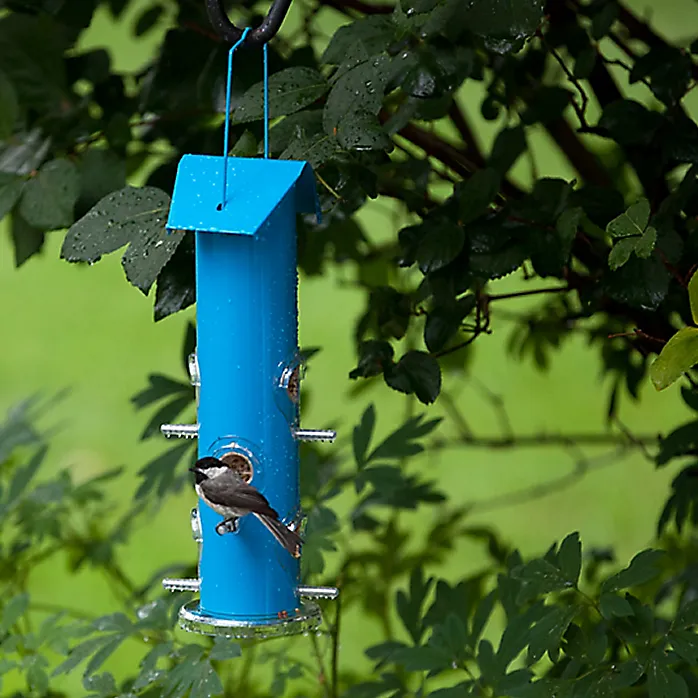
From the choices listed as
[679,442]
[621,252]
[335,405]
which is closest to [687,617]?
[679,442]

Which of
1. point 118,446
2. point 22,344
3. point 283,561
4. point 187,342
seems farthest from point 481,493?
point 283,561

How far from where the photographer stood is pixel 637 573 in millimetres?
1091

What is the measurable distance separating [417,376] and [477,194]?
0.19 metres

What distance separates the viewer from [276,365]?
3.64 ft

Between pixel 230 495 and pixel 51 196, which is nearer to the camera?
pixel 230 495

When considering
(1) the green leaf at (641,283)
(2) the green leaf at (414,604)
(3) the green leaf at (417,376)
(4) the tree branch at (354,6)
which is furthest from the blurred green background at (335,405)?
(1) the green leaf at (641,283)

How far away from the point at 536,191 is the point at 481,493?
7.90 feet

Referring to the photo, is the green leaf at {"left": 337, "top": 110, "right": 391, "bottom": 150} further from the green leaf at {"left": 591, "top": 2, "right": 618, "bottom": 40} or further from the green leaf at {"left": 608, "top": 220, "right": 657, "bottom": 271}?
the green leaf at {"left": 591, "top": 2, "right": 618, "bottom": 40}

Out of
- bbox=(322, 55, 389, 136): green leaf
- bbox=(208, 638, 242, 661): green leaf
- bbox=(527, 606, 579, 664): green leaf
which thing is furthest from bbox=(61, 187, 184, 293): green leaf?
bbox=(527, 606, 579, 664): green leaf

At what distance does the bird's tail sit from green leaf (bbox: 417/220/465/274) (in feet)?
0.92

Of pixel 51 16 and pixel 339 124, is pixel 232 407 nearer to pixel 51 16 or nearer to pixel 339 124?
pixel 339 124

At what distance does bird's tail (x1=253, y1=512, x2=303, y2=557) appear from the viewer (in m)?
1.07

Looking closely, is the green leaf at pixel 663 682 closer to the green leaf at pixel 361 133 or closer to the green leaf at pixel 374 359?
the green leaf at pixel 374 359

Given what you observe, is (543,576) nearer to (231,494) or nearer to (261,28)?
(231,494)
